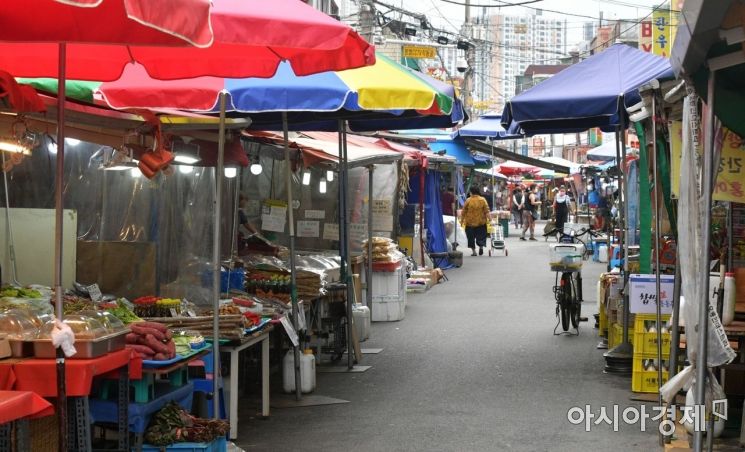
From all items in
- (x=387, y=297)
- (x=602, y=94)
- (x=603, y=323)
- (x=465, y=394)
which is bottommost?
(x=465, y=394)

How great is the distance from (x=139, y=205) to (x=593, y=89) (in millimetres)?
5030

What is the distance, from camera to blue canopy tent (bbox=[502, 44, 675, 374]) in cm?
1084

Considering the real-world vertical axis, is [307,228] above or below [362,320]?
above

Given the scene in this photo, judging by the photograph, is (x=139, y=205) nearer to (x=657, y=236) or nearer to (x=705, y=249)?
(x=657, y=236)

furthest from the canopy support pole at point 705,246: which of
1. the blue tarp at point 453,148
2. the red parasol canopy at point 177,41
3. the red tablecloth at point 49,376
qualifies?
the blue tarp at point 453,148

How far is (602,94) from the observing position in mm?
10844

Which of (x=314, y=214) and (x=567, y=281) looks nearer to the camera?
(x=567, y=281)

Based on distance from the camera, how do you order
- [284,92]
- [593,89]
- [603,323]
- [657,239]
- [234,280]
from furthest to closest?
1. [603,323]
2. [593,89]
3. [234,280]
4. [284,92]
5. [657,239]

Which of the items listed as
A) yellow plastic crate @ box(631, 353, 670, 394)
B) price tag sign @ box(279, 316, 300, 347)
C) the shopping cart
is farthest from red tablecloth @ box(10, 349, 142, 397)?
the shopping cart

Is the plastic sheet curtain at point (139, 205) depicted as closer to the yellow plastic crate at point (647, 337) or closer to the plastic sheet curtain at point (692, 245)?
the yellow plastic crate at point (647, 337)

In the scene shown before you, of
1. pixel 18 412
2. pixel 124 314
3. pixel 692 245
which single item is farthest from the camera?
pixel 124 314

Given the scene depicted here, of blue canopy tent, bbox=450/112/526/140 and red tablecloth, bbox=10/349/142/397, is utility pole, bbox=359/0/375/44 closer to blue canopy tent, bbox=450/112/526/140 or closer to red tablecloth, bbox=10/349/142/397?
blue canopy tent, bbox=450/112/526/140

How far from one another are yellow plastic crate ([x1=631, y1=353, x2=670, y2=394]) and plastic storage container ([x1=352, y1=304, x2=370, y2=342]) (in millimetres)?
4476

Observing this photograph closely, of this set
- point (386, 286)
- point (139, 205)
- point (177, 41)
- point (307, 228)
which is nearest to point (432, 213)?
point (386, 286)
